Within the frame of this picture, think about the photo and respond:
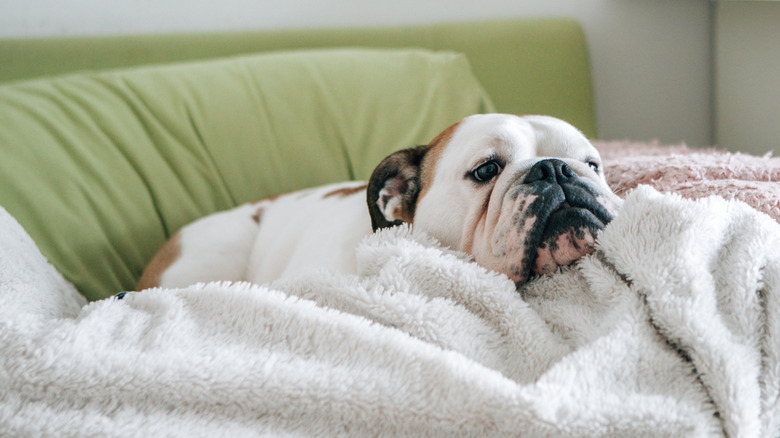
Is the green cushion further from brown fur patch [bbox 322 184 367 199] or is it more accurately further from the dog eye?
the dog eye

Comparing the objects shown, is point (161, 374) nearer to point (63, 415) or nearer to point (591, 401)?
point (63, 415)

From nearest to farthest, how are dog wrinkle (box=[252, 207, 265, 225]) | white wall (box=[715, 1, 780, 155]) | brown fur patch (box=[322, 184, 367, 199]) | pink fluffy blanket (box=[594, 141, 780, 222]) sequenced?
pink fluffy blanket (box=[594, 141, 780, 222])
brown fur patch (box=[322, 184, 367, 199])
dog wrinkle (box=[252, 207, 265, 225])
white wall (box=[715, 1, 780, 155])

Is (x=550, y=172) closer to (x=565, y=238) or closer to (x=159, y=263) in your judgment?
(x=565, y=238)

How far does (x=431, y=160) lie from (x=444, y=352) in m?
0.73

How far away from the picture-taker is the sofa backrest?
2.31m

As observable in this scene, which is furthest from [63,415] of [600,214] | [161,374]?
[600,214]

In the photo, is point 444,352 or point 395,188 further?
point 395,188

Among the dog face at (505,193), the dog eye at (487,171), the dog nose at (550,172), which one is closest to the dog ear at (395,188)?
the dog face at (505,193)

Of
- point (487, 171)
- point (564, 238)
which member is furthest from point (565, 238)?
point (487, 171)

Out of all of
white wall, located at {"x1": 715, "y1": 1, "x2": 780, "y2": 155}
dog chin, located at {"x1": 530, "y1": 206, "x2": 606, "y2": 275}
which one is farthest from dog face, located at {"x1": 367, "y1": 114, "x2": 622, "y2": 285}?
white wall, located at {"x1": 715, "y1": 1, "x2": 780, "y2": 155}

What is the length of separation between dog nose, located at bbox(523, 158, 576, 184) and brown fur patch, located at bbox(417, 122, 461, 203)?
1.06ft

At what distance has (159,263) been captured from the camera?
1.64m

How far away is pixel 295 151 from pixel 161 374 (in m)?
1.43

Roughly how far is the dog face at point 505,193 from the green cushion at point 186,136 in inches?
29.5
